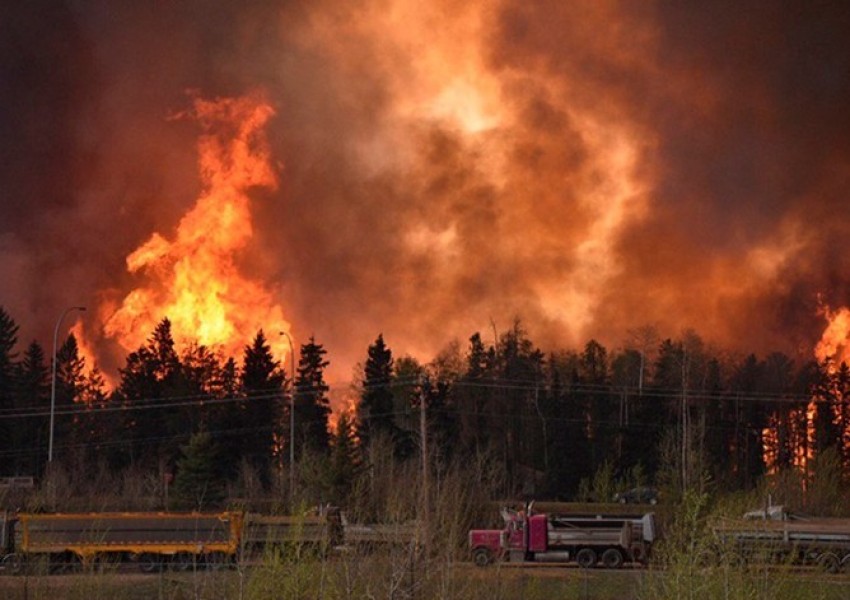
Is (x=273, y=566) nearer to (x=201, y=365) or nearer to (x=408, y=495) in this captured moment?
(x=408, y=495)

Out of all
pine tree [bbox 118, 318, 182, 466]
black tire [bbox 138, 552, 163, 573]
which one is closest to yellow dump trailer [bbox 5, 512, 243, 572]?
black tire [bbox 138, 552, 163, 573]

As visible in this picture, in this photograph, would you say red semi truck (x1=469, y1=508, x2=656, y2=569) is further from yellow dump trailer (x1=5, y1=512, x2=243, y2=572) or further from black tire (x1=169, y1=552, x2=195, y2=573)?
black tire (x1=169, y1=552, x2=195, y2=573)

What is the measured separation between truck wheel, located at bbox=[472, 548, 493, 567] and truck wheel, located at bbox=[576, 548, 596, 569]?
4.31m

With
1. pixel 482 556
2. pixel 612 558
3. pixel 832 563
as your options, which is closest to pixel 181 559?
pixel 482 556

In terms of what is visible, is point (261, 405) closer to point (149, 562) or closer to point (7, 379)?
point (7, 379)

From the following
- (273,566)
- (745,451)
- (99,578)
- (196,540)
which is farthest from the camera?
(745,451)

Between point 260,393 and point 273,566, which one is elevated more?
point 260,393

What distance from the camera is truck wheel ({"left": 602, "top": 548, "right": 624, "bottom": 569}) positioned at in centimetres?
5047

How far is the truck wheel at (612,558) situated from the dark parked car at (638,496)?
92.8 ft

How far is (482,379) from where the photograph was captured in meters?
100

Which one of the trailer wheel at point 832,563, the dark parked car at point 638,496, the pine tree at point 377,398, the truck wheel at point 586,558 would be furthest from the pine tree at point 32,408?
the trailer wheel at point 832,563

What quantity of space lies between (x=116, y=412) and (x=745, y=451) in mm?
51408

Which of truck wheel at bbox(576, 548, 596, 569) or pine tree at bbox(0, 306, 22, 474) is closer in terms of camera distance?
truck wheel at bbox(576, 548, 596, 569)

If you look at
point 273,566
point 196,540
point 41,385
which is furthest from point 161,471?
point 273,566
